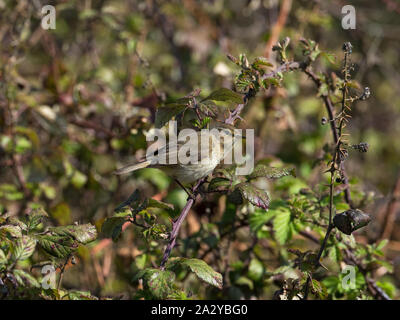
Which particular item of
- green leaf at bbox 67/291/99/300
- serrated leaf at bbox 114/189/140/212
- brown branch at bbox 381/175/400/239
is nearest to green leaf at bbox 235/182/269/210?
serrated leaf at bbox 114/189/140/212

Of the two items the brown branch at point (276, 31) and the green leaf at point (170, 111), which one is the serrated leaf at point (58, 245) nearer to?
the green leaf at point (170, 111)

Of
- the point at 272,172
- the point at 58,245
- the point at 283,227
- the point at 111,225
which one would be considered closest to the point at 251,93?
the point at 272,172

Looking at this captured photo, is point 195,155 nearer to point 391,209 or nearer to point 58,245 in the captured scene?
point 58,245

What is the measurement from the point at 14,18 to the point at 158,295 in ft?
6.87

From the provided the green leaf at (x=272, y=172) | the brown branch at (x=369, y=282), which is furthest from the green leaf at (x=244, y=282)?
the green leaf at (x=272, y=172)

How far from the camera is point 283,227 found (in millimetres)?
1904

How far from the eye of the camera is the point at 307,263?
1558 millimetres

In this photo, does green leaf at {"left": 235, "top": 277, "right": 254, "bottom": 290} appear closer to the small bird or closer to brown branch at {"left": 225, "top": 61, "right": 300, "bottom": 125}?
the small bird

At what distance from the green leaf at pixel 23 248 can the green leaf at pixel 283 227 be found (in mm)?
989

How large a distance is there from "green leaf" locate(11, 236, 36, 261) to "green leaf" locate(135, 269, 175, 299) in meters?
0.35

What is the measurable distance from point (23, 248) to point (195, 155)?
0.82m

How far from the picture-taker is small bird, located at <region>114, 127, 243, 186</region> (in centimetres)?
189

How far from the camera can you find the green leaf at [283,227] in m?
1.90
